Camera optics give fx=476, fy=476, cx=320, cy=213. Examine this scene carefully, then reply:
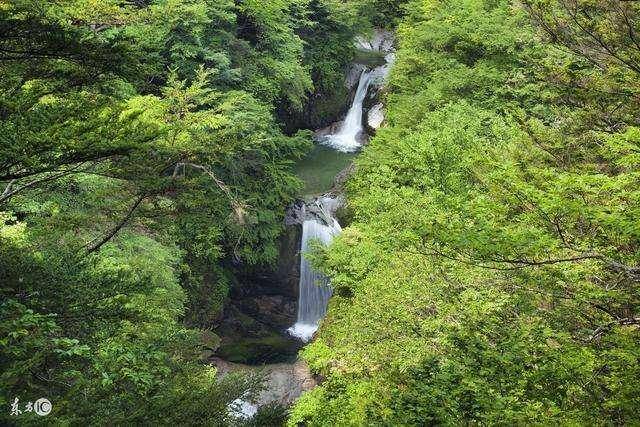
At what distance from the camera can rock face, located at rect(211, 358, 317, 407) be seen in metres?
14.3

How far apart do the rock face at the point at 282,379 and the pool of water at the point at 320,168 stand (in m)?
8.02

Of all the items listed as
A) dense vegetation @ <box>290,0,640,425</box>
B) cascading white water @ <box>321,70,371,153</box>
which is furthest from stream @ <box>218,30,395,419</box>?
dense vegetation @ <box>290,0,640,425</box>

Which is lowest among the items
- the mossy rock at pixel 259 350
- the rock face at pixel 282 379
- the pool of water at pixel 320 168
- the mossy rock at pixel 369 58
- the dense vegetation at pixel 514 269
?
the mossy rock at pixel 259 350

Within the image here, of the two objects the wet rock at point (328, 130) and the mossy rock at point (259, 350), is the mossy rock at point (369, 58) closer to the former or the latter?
the wet rock at point (328, 130)

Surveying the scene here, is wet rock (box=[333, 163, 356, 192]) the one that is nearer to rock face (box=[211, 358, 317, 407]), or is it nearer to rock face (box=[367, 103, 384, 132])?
rock face (box=[367, 103, 384, 132])

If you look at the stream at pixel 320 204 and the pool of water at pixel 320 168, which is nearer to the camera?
the stream at pixel 320 204

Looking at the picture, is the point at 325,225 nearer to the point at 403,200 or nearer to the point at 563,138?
the point at 403,200

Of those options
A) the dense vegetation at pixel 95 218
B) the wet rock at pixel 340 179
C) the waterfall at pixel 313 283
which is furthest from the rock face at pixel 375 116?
the dense vegetation at pixel 95 218

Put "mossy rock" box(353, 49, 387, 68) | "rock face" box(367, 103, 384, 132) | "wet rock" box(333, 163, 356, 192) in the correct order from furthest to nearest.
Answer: "mossy rock" box(353, 49, 387, 68) < "rock face" box(367, 103, 384, 132) < "wet rock" box(333, 163, 356, 192)

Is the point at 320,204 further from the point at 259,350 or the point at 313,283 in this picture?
the point at 259,350

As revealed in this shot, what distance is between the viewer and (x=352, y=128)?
93.6ft

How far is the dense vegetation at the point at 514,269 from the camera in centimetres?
539

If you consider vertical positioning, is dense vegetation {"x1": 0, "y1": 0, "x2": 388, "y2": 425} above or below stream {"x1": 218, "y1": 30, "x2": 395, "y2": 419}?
above

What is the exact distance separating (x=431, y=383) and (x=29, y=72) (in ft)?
21.9
